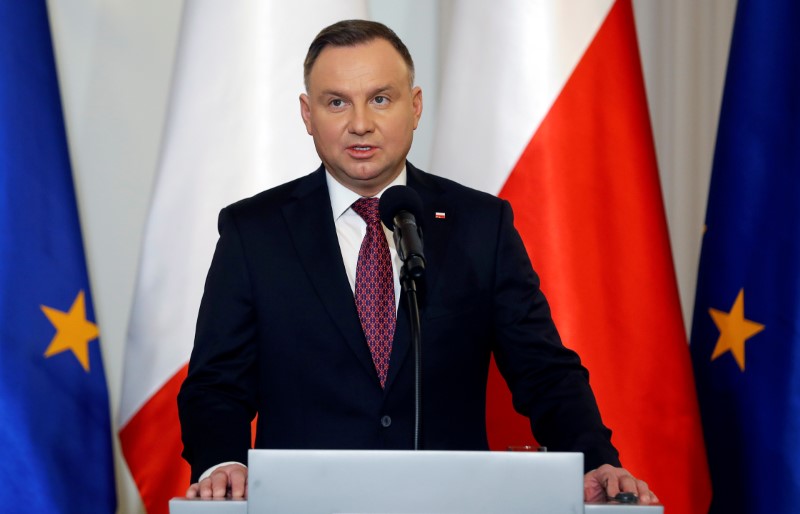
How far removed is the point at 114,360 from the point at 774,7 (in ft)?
7.99

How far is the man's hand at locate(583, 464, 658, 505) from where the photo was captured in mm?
1508

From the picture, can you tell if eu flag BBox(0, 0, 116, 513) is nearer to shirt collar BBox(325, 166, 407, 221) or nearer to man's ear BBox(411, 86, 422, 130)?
shirt collar BBox(325, 166, 407, 221)

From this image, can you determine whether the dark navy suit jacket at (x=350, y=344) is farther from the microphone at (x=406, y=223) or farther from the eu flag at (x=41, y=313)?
the eu flag at (x=41, y=313)

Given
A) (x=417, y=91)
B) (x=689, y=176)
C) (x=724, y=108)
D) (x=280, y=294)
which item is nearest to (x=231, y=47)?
(x=417, y=91)

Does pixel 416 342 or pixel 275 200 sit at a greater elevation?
pixel 275 200

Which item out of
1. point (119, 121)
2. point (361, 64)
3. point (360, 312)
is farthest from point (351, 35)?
point (119, 121)

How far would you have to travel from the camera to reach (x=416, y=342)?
1489mm

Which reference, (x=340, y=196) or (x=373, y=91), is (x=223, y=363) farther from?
(x=373, y=91)

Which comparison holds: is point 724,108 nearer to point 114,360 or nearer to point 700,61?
point 700,61

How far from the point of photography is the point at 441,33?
11.8ft

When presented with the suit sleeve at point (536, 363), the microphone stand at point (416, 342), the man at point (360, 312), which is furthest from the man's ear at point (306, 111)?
the microphone stand at point (416, 342)

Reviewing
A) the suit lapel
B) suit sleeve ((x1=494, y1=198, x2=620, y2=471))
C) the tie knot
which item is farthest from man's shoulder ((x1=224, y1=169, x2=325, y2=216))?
suit sleeve ((x1=494, y1=198, x2=620, y2=471))

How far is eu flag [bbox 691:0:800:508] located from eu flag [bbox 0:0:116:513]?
1775 millimetres

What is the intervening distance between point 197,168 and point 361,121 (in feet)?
3.09
